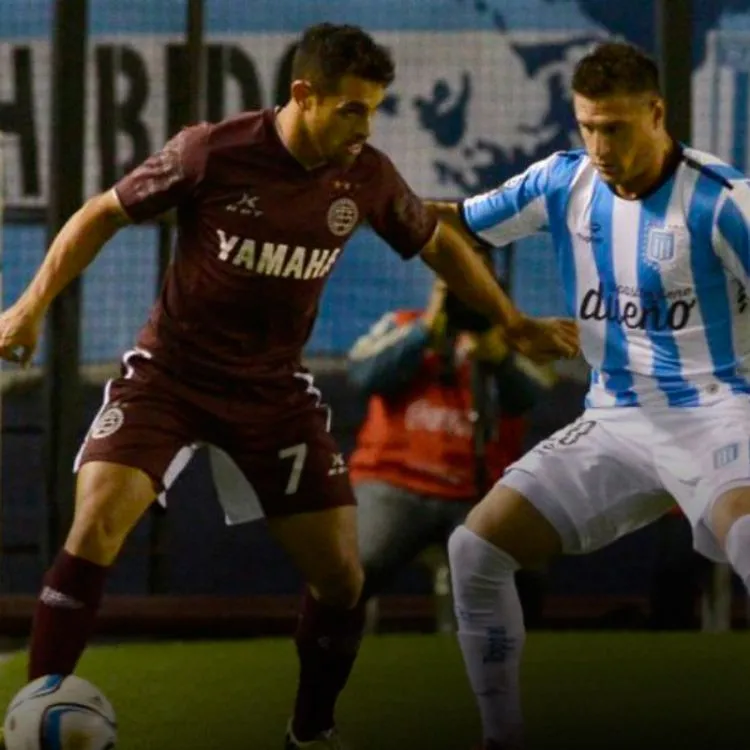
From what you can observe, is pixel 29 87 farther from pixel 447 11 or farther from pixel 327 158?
pixel 327 158

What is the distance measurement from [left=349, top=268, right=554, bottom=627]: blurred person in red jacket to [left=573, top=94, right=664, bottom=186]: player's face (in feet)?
5.24

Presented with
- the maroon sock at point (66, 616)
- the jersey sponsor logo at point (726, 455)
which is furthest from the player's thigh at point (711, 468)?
the maroon sock at point (66, 616)

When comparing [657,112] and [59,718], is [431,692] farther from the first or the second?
[657,112]

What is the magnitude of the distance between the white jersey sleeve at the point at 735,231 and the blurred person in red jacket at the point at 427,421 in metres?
1.64

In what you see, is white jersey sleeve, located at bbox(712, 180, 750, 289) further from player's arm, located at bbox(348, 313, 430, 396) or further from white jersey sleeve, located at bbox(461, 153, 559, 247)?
player's arm, located at bbox(348, 313, 430, 396)

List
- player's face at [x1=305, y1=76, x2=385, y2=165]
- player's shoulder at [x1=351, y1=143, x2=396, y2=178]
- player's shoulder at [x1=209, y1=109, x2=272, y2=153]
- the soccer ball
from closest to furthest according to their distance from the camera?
the soccer ball
player's face at [x1=305, y1=76, x2=385, y2=165]
player's shoulder at [x1=209, y1=109, x2=272, y2=153]
player's shoulder at [x1=351, y1=143, x2=396, y2=178]

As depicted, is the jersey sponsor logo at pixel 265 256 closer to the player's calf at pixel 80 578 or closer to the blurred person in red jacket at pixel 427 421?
the player's calf at pixel 80 578

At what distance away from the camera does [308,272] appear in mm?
3922

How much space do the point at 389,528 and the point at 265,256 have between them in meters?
1.79

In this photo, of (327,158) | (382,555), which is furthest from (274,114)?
(382,555)

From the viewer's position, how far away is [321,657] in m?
Result: 4.06

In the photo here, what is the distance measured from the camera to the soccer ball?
11.6 feet

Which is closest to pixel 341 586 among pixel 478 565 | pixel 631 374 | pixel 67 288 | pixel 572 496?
pixel 478 565

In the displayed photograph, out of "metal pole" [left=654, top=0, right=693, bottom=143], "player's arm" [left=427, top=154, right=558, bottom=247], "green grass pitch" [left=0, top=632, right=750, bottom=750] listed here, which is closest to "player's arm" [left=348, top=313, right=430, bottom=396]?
"green grass pitch" [left=0, top=632, right=750, bottom=750]
